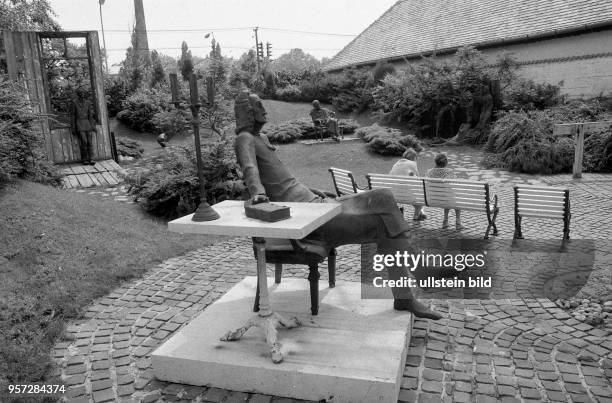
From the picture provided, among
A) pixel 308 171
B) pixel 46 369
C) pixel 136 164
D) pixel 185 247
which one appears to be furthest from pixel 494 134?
pixel 46 369

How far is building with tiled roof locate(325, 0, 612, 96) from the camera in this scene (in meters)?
16.7

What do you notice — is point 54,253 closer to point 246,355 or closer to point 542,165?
point 246,355

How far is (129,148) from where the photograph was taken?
14914 millimetres

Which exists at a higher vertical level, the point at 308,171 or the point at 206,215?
the point at 206,215

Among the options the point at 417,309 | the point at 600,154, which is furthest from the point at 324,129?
the point at 417,309

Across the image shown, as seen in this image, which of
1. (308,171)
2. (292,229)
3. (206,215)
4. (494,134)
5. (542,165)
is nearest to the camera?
(292,229)

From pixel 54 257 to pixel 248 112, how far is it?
10.1 feet

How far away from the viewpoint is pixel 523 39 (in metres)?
18.6

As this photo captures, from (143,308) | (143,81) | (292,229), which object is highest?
(143,81)

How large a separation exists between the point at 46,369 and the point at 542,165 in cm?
1158

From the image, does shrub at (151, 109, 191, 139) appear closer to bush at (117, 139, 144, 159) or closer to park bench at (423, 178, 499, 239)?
bush at (117, 139, 144, 159)

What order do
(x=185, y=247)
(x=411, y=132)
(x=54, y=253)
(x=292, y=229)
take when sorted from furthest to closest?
(x=411, y=132)
(x=185, y=247)
(x=54, y=253)
(x=292, y=229)

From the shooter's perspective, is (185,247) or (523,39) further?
(523,39)

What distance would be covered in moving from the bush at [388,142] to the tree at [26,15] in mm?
10876
